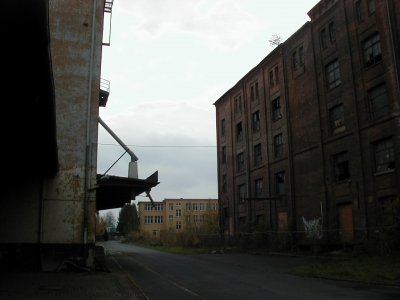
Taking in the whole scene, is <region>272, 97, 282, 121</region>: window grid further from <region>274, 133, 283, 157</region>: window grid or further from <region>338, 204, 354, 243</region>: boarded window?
<region>338, 204, 354, 243</region>: boarded window

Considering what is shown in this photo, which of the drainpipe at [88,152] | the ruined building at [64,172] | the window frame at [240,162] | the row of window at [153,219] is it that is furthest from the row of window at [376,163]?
the row of window at [153,219]

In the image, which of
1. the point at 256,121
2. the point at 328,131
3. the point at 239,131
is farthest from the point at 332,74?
the point at 239,131

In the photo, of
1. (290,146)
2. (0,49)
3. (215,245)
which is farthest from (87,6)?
(215,245)

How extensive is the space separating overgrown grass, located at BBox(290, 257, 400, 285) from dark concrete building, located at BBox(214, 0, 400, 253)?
10.2 feet

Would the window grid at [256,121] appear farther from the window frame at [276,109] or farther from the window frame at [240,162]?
the window frame at [240,162]

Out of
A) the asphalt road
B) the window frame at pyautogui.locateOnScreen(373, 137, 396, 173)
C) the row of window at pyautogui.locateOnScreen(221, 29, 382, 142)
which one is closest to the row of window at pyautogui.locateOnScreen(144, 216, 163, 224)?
the row of window at pyautogui.locateOnScreen(221, 29, 382, 142)

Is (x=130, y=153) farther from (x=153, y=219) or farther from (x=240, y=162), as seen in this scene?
(x=153, y=219)

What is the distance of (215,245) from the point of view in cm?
5194

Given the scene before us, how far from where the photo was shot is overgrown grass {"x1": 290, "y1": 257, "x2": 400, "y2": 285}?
17625mm

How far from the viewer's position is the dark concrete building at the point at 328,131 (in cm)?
2859

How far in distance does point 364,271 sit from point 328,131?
54.3 ft

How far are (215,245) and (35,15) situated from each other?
46.6 metres

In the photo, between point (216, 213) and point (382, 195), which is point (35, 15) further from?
point (216, 213)

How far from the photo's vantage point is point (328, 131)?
34.8m
